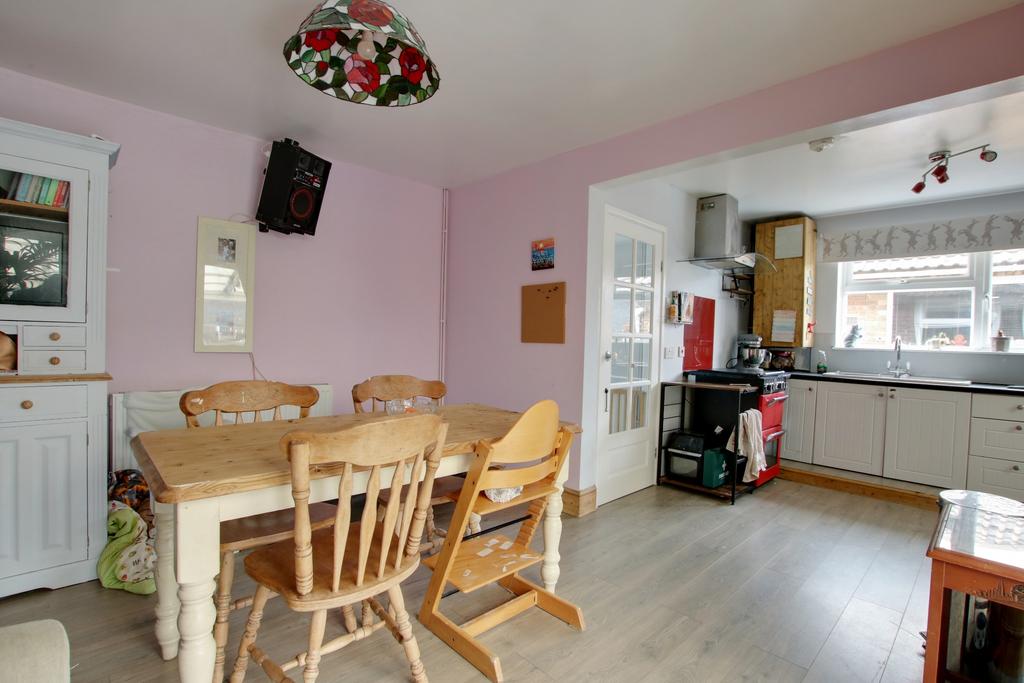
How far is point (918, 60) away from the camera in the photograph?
2.04 metres

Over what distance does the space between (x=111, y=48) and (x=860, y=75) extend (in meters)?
3.46

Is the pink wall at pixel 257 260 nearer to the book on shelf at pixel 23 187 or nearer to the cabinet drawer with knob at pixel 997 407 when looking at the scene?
the book on shelf at pixel 23 187

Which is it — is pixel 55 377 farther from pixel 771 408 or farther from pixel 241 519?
pixel 771 408

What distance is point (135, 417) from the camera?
2672 millimetres

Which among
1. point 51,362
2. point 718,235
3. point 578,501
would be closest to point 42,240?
point 51,362

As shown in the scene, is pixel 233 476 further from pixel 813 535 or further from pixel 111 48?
pixel 813 535

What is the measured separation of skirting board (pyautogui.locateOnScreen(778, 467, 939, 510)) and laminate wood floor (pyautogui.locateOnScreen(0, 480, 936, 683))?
82 centimetres

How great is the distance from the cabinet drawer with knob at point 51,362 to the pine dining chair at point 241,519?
0.72m

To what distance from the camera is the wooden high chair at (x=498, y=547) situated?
1.72 m

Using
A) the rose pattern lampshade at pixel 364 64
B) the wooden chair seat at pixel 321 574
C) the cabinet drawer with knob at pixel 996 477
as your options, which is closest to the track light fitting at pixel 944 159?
the cabinet drawer with knob at pixel 996 477

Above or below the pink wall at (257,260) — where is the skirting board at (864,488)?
below

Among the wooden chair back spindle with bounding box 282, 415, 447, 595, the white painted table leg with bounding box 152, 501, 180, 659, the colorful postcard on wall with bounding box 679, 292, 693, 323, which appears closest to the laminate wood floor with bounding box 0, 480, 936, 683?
the white painted table leg with bounding box 152, 501, 180, 659

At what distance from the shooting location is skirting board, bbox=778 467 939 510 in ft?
12.3

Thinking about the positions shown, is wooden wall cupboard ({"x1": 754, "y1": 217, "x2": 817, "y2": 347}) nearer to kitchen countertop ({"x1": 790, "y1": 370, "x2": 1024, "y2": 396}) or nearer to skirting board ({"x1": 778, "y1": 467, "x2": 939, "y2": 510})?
kitchen countertop ({"x1": 790, "y1": 370, "x2": 1024, "y2": 396})
